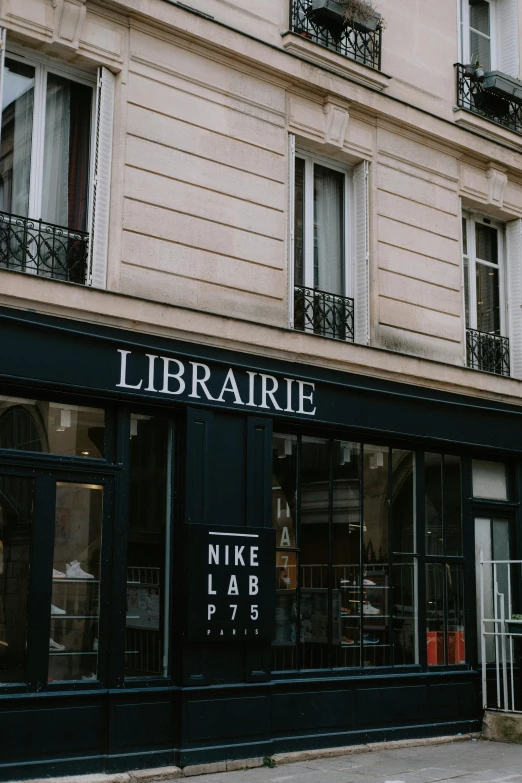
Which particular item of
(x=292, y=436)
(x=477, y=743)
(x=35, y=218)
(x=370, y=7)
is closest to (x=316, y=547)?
(x=292, y=436)

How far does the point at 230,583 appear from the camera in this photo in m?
8.77

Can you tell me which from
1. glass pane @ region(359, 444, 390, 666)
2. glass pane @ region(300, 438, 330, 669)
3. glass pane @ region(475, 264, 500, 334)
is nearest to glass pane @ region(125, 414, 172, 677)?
glass pane @ region(300, 438, 330, 669)

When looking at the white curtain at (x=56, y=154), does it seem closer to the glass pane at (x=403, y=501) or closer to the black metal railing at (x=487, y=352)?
the glass pane at (x=403, y=501)

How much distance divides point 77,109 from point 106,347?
237cm

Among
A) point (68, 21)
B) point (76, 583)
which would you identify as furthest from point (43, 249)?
point (76, 583)

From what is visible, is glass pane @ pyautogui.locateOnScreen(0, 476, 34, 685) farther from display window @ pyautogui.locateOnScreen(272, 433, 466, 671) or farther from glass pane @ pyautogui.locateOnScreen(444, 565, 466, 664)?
glass pane @ pyautogui.locateOnScreen(444, 565, 466, 664)

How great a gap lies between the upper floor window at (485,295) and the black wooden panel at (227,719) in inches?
202

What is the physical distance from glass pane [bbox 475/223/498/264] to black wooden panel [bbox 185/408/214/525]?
533cm

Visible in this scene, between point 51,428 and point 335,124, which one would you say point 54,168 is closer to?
point 51,428

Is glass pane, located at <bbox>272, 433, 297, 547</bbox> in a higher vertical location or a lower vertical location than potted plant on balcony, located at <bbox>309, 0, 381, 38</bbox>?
lower

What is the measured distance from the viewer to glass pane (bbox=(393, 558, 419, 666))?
33.8 ft

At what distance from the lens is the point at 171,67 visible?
363 inches

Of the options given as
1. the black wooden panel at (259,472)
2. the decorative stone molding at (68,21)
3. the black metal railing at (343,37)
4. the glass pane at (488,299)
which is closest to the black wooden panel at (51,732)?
the black wooden panel at (259,472)

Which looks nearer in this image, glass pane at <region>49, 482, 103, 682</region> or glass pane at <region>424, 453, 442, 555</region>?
glass pane at <region>49, 482, 103, 682</region>
